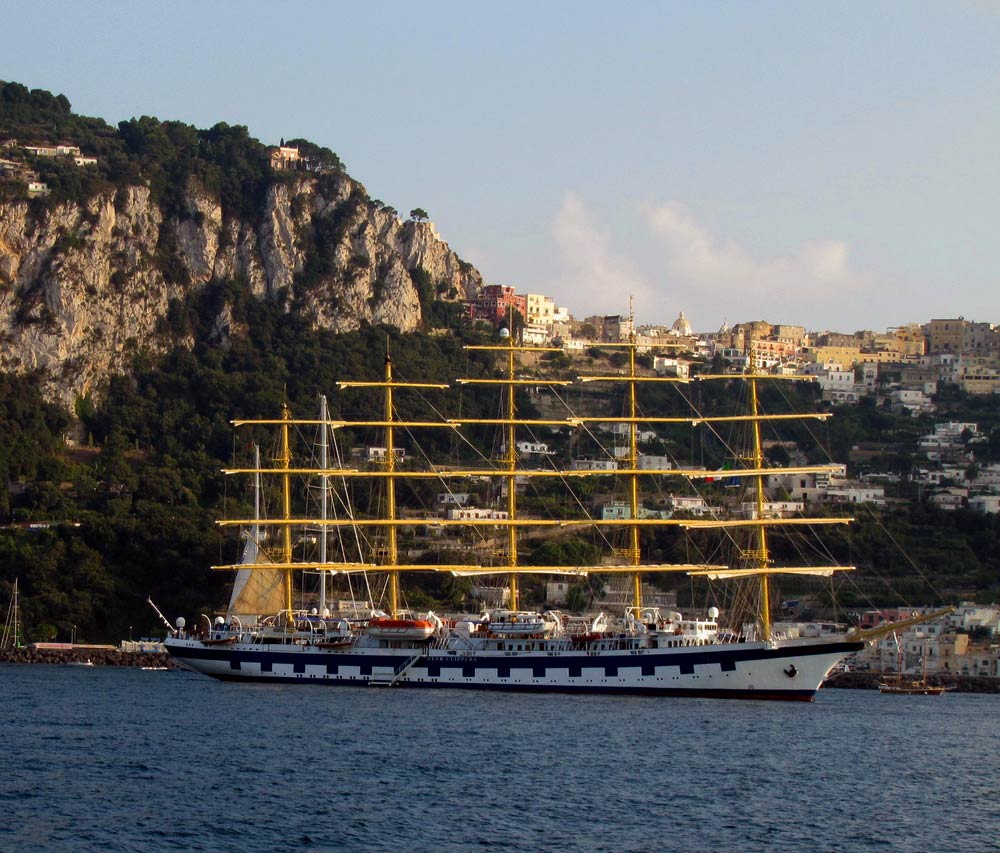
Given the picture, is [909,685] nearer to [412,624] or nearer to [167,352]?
[412,624]

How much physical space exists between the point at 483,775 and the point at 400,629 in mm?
25900

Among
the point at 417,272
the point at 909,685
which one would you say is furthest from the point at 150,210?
the point at 909,685

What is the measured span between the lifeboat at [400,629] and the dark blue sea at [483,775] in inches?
182

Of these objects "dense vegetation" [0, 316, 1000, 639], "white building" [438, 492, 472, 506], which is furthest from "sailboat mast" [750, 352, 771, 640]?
"white building" [438, 492, 472, 506]

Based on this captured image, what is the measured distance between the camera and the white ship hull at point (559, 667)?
62156mm

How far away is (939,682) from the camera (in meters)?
85.9

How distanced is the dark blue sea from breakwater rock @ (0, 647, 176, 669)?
25.4 metres

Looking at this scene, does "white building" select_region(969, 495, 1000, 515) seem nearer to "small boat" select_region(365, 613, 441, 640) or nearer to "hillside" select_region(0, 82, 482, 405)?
"hillside" select_region(0, 82, 482, 405)

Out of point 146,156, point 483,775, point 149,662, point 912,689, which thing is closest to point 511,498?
point 912,689

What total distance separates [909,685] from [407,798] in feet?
162

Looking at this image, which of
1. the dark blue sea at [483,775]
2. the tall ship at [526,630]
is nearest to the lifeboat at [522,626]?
the tall ship at [526,630]

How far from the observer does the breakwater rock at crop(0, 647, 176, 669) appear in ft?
287

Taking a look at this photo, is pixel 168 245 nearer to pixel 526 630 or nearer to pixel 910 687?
pixel 910 687

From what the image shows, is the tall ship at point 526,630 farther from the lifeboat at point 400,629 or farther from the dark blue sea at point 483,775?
the dark blue sea at point 483,775
